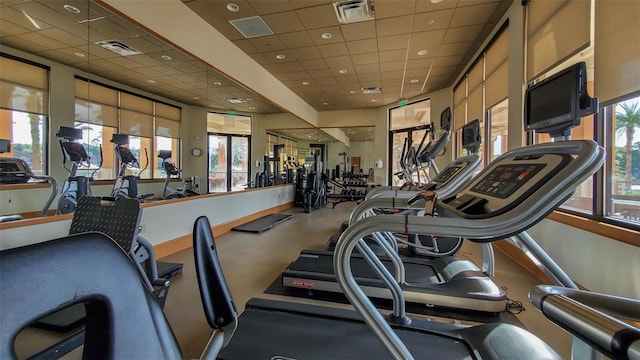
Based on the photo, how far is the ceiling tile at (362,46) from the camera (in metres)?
5.43

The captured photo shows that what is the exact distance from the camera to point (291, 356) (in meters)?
1.69

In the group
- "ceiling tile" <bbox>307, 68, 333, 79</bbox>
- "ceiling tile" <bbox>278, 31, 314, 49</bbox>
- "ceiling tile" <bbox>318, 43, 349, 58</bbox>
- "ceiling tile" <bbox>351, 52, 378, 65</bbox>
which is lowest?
"ceiling tile" <bbox>278, 31, 314, 49</bbox>

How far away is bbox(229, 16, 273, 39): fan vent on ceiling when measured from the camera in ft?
15.4

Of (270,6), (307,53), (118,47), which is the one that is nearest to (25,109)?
(118,47)

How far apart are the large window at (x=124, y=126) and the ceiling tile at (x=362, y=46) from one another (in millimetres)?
4328

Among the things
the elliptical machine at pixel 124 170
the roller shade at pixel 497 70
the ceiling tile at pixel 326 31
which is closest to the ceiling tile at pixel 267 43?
the ceiling tile at pixel 326 31

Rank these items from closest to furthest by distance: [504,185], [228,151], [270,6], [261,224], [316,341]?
[504,185]
[316,341]
[270,6]
[261,224]
[228,151]

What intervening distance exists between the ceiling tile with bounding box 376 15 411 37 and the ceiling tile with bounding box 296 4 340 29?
2.49 ft

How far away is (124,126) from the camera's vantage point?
5594 mm

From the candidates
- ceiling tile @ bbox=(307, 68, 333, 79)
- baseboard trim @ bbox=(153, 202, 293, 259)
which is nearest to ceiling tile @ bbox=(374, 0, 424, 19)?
ceiling tile @ bbox=(307, 68, 333, 79)

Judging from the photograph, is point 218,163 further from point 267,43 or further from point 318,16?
point 318,16

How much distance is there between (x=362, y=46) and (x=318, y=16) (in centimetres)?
140

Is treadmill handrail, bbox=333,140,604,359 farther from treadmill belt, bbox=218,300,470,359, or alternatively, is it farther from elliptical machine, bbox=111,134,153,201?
elliptical machine, bbox=111,134,153,201

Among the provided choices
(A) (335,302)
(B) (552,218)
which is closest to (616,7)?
(B) (552,218)
